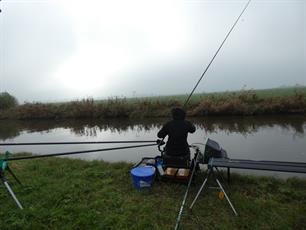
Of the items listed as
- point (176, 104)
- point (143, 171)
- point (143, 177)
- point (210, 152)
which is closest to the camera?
point (210, 152)

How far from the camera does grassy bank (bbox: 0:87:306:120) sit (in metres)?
12.4

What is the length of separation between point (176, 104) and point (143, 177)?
13101 millimetres

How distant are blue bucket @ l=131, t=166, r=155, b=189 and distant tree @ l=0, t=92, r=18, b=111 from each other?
1183 inches

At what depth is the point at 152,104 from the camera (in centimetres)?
1633

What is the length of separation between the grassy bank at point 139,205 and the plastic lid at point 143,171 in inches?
12.2

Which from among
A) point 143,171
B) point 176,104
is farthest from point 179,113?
point 176,104

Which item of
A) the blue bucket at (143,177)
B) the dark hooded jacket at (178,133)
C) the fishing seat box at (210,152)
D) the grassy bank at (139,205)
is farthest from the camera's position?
the dark hooded jacket at (178,133)

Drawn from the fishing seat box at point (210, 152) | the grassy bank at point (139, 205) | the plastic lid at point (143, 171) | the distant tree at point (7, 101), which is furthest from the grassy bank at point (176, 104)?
the plastic lid at point (143, 171)

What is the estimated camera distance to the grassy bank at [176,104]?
1243 centimetres

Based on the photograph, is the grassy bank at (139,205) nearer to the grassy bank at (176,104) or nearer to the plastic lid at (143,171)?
the plastic lid at (143,171)

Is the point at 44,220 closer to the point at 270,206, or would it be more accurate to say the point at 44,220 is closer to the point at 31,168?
the point at 31,168

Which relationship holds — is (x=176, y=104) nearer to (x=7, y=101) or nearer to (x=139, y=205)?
(x=139, y=205)

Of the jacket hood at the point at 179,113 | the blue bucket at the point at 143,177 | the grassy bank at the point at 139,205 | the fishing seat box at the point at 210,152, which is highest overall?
the jacket hood at the point at 179,113

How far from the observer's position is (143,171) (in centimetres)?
346
